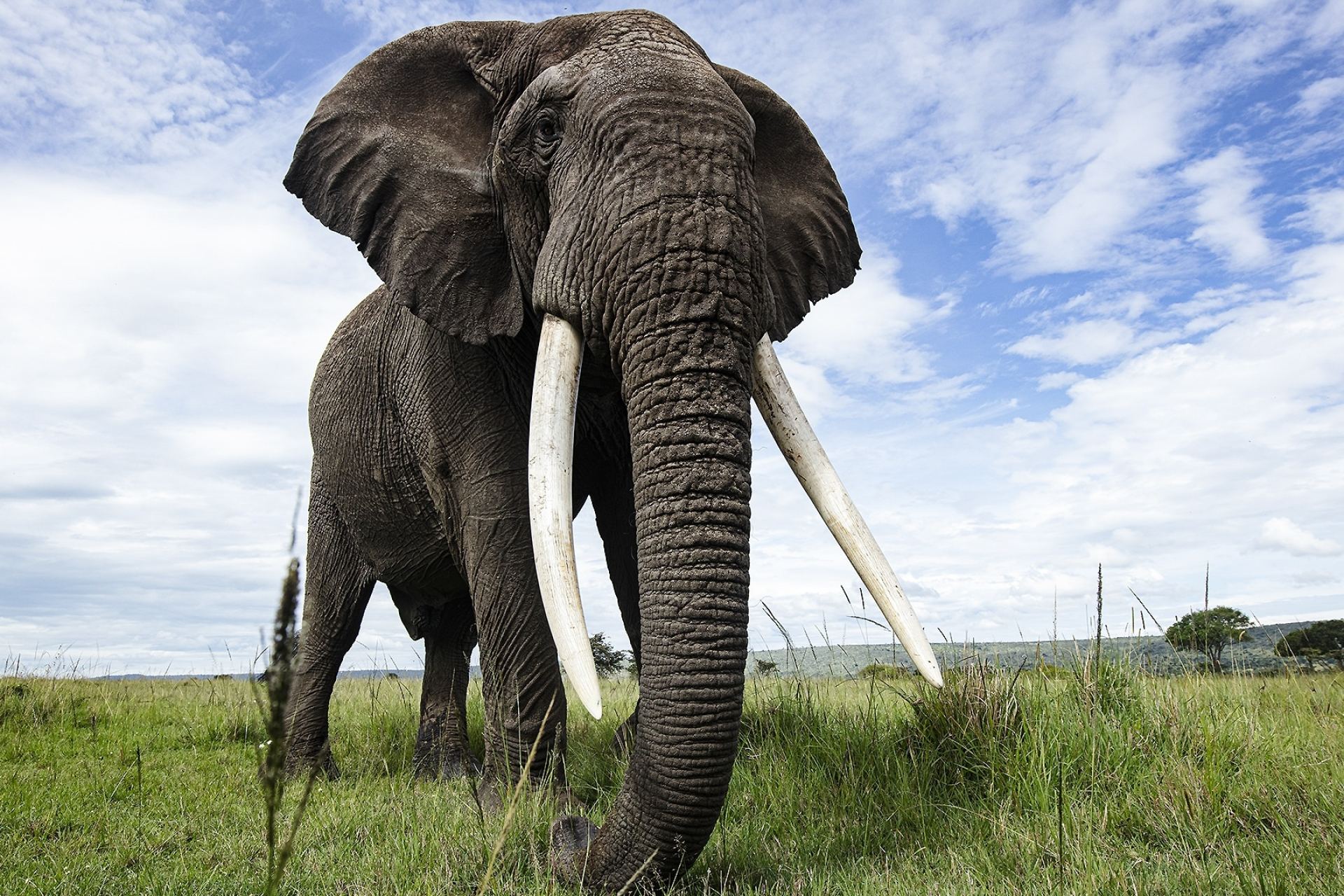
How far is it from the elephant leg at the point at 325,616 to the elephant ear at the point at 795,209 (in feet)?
14.4

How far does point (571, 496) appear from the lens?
4.41m

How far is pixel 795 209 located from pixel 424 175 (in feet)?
7.25

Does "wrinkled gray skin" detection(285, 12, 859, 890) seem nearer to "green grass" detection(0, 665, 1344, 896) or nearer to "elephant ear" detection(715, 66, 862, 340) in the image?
"elephant ear" detection(715, 66, 862, 340)

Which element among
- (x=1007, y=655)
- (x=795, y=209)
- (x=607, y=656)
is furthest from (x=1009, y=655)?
(x=607, y=656)

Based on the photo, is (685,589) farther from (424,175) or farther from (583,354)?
(424,175)

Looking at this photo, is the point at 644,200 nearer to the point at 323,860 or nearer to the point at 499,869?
the point at 499,869

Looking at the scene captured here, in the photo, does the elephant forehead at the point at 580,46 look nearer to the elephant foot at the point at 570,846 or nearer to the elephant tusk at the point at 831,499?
the elephant tusk at the point at 831,499

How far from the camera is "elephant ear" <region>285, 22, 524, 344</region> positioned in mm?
5359

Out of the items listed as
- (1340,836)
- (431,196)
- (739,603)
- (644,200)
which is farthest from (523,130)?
(1340,836)

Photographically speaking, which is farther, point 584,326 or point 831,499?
point 831,499

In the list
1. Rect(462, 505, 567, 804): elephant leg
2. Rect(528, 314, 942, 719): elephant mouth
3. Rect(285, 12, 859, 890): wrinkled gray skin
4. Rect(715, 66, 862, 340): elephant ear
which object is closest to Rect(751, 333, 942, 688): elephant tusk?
Rect(528, 314, 942, 719): elephant mouth

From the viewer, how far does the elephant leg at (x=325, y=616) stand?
26.9 feet

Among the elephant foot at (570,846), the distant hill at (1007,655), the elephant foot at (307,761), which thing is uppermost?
the distant hill at (1007,655)

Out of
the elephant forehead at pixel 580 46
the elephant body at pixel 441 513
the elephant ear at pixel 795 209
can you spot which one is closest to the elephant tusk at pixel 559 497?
the elephant body at pixel 441 513
